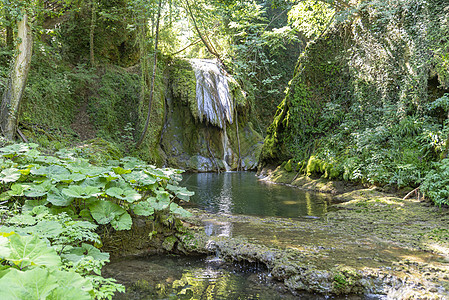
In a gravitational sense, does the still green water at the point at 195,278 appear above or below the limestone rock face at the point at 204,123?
below

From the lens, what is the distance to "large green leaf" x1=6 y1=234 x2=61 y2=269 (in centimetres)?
140

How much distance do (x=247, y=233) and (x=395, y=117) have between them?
5670mm

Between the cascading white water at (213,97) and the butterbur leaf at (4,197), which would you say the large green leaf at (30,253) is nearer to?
the butterbur leaf at (4,197)

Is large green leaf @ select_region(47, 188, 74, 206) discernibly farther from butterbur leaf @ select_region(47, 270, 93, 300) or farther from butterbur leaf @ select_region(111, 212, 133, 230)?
butterbur leaf @ select_region(47, 270, 93, 300)

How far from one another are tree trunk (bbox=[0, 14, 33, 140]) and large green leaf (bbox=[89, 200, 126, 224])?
3720 millimetres

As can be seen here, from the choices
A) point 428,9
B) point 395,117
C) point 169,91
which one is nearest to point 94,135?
point 169,91

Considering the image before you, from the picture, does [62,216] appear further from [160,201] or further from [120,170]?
[160,201]

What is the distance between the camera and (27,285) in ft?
3.60

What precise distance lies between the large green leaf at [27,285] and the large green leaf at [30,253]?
300 mm

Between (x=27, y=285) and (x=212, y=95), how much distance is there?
1380cm

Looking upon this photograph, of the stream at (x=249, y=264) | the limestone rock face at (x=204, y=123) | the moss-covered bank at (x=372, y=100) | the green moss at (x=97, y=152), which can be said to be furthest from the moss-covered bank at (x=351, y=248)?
the limestone rock face at (x=204, y=123)

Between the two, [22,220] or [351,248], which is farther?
[351,248]

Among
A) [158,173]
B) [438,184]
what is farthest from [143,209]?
[438,184]

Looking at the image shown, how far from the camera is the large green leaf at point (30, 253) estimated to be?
1403mm
